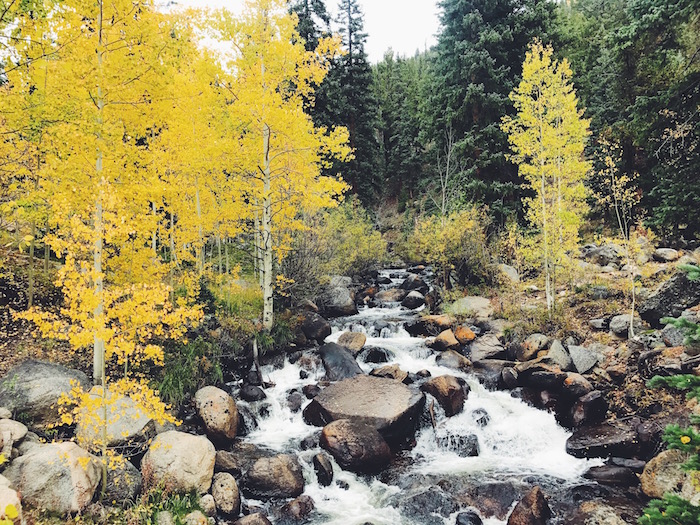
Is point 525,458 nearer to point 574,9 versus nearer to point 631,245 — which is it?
point 631,245

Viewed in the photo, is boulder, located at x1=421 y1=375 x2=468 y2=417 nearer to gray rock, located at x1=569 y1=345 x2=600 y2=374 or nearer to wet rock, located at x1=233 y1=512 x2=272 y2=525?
gray rock, located at x1=569 y1=345 x2=600 y2=374

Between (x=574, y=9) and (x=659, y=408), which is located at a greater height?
(x=574, y=9)

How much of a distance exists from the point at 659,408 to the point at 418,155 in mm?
31295

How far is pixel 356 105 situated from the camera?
3253cm

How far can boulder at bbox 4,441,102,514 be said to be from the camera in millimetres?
5453

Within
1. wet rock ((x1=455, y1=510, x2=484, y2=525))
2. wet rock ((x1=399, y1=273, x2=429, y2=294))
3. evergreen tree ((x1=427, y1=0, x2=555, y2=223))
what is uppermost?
evergreen tree ((x1=427, y1=0, x2=555, y2=223))

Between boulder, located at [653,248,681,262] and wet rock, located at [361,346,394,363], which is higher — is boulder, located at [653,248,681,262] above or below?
above

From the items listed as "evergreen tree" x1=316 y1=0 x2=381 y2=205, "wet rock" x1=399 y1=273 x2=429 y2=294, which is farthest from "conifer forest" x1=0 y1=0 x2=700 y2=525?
"evergreen tree" x1=316 y1=0 x2=381 y2=205

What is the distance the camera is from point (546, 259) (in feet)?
47.3

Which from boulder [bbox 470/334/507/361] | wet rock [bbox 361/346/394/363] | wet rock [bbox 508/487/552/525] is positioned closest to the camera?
wet rock [bbox 508/487/552/525]

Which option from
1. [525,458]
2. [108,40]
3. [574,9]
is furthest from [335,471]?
[574,9]

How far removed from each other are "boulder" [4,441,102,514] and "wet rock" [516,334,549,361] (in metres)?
10.9

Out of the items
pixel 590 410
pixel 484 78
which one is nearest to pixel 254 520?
pixel 590 410

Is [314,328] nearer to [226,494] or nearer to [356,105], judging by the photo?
[226,494]
